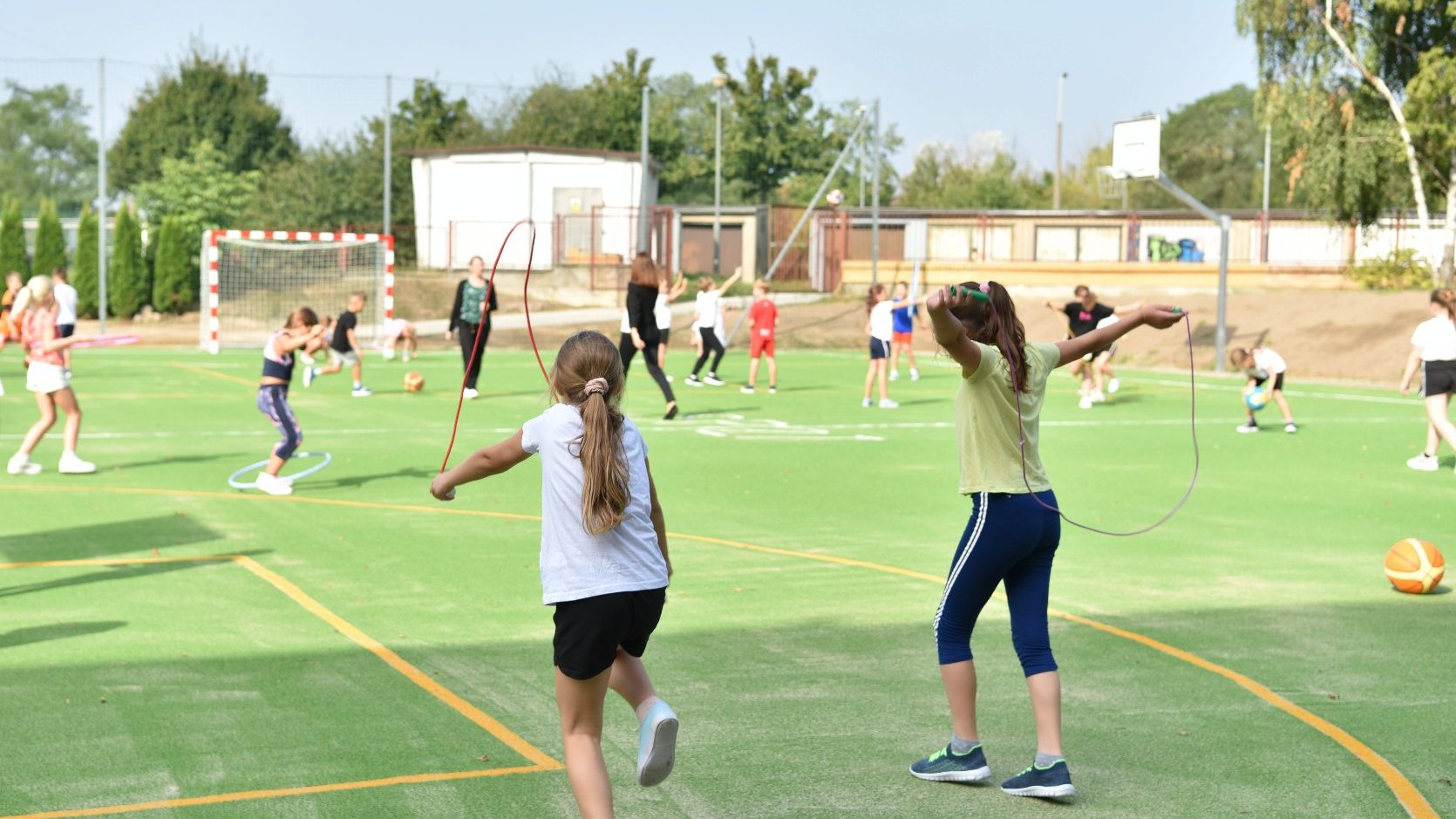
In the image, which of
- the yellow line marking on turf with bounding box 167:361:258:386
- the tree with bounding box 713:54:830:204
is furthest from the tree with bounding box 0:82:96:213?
the yellow line marking on turf with bounding box 167:361:258:386

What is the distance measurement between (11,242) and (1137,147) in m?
32.3

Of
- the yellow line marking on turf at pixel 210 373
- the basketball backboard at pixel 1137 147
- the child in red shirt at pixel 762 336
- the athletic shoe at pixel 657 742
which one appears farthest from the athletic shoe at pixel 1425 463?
the yellow line marking on turf at pixel 210 373

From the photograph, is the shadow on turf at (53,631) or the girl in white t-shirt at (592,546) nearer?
the girl in white t-shirt at (592,546)

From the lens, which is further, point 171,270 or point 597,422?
point 171,270

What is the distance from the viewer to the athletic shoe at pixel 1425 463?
1517 cm

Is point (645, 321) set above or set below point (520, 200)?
below

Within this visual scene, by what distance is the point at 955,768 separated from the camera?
5.49m

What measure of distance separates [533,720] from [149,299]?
43.0 metres

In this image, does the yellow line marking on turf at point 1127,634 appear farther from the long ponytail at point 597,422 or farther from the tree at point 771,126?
the tree at point 771,126

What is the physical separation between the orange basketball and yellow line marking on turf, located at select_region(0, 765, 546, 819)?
5794 mm

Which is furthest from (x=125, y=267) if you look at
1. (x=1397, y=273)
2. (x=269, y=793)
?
(x=269, y=793)

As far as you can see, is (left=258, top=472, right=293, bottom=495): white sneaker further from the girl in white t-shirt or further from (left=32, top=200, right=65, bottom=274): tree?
(left=32, top=200, right=65, bottom=274): tree

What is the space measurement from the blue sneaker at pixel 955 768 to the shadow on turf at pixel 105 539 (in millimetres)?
6417

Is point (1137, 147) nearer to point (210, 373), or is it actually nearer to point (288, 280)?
point (210, 373)
